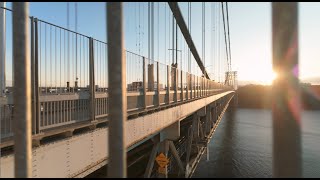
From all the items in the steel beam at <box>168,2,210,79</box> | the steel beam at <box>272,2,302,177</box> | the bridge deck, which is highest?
the steel beam at <box>168,2,210,79</box>

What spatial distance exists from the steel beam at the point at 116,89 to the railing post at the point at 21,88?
0.52 metres

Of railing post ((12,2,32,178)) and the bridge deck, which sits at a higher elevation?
railing post ((12,2,32,178))

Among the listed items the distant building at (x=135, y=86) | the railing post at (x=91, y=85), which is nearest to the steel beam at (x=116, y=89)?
the railing post at (x=91, y=85)

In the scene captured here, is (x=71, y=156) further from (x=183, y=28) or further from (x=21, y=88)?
(x=183, y=28)

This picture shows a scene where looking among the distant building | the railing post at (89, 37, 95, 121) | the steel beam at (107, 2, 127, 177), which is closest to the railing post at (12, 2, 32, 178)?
the steel beam at (107, 2, 127, 177)

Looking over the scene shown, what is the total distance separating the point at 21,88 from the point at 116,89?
0.59 meters

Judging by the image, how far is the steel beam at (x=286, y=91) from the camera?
5.28 ft

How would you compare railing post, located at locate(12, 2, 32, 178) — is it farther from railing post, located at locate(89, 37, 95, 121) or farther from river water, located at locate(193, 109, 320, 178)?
river water, located at locate(193, 109, 320, 178)

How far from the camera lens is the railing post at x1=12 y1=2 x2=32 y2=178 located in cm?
191

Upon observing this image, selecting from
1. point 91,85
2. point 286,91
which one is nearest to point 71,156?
point 91,85

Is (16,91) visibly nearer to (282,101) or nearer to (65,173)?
(282,101)

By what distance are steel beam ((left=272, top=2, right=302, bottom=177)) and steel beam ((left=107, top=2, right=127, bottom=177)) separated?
838 mm

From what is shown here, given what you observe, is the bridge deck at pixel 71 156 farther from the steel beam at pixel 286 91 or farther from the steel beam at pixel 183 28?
the steel beam at pixel 183 28

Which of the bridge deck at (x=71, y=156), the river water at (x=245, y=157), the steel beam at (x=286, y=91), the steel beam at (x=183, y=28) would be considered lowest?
the river water at (x=245, y=157)
